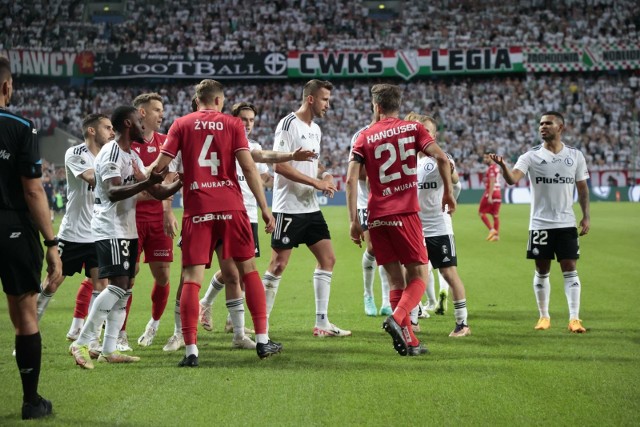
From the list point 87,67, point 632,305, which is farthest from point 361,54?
point 632,305

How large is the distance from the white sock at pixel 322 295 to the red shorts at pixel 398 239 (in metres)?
1.31

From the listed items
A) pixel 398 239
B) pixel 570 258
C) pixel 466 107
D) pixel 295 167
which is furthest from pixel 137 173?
pixel 466 107

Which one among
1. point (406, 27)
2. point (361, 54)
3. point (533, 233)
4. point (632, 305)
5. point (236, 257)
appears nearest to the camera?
point (236, 257)

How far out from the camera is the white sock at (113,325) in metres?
7.27

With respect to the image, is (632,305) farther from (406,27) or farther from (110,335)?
Result: (406,27)

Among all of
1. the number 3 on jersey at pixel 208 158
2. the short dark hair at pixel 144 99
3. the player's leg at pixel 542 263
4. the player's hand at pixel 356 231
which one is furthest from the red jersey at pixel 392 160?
the player's leg at pixel 542 263

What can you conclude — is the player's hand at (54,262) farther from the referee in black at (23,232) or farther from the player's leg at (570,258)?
the player's leg at (570,258)

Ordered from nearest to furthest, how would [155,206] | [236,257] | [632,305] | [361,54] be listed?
[236,257]
[155,206]
[632,305]
[361,54]

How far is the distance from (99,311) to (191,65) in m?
42.7

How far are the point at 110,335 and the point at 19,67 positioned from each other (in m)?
41.6

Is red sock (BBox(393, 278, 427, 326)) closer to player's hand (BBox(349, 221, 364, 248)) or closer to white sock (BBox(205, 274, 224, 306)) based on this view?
player's hand (BBox(349, 221, 364, 248))

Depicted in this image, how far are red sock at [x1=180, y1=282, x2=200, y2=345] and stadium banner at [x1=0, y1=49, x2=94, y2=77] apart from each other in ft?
136

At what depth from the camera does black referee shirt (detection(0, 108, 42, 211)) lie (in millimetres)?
5254

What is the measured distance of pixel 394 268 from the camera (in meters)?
7.80
